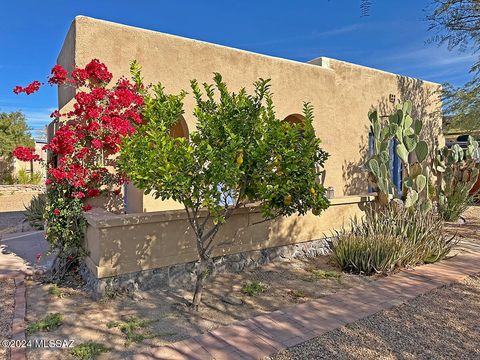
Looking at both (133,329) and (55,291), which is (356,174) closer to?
(133,329)

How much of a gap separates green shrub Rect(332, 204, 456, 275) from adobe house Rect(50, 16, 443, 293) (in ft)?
3.42

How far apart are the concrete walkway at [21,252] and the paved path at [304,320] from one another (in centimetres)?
413

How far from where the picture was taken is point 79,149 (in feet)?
18.8

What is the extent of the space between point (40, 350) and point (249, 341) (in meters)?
2.33

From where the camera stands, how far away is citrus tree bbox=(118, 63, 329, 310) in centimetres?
412

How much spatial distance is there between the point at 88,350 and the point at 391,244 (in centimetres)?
521

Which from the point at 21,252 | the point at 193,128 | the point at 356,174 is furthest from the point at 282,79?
the point at 21,252

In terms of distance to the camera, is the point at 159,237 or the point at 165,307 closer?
the point at 165,307

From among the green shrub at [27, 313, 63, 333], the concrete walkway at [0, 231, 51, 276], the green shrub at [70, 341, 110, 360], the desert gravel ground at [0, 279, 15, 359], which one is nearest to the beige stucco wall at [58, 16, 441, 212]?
the concrete walkway at [0, 231, 51, 276]

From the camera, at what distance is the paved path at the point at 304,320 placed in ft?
11.9

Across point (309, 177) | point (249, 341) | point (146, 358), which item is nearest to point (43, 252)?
point (146, 358)

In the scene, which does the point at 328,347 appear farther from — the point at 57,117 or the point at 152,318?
the point at 57,117

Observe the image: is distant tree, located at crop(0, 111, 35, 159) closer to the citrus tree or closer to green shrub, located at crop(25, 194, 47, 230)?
green shrub, located at crop(25, 194, 47, 230)

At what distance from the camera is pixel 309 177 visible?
4781mm
